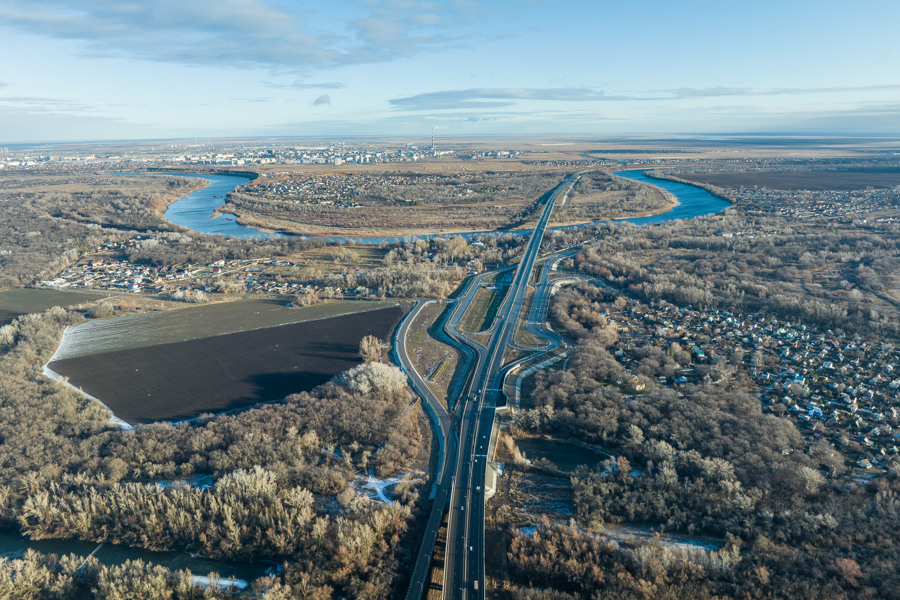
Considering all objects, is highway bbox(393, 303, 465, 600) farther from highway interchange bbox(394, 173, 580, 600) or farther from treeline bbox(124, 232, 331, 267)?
treeline bbox(124, 232, 331, 267)

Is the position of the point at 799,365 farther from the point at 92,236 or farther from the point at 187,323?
the point at 92,236

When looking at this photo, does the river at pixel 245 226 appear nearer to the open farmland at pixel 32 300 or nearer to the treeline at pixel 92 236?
the treeline at pixel 92 236

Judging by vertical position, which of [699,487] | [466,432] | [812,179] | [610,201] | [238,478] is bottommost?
[466,432]

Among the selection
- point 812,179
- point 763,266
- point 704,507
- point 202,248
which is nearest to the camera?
point 704,507

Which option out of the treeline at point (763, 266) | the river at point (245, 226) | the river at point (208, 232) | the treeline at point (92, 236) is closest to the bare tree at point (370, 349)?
the river at point (208, 232)

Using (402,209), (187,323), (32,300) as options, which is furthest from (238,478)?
(402,209)
